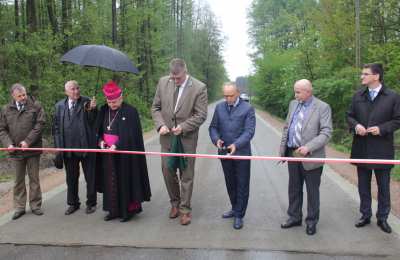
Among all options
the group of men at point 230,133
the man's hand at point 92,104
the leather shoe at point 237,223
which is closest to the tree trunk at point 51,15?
the group of men at point 230,133

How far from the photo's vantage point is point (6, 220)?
5.65m

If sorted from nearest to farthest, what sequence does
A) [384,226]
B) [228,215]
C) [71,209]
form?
[384,226] < [228,215] < [71,209]

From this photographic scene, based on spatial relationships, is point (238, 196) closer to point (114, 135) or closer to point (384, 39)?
point (114, 135)

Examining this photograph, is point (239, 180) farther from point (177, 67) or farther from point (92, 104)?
point (92, 104)

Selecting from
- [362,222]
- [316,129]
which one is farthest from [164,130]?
[362,222]

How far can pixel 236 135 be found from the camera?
17.5 feet

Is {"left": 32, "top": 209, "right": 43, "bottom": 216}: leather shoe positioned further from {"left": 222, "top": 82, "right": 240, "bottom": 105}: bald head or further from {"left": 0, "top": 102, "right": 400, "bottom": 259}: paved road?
{"left": 222, "top": 82, "right": 240, "bottom": 105}: bald head

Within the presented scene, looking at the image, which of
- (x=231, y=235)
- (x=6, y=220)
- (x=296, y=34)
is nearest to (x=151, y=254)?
(x=231, y=235)

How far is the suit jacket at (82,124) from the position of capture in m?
5.84

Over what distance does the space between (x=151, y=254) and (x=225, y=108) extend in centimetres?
211

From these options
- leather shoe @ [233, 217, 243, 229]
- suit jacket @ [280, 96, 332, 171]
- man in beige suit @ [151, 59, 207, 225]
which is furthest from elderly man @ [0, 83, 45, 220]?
suit jacket @ [280, 96, 332, 171]

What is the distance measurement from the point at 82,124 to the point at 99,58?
1122mm

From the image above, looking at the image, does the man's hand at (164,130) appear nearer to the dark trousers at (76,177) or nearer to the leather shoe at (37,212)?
the dark trousers at (76,177)

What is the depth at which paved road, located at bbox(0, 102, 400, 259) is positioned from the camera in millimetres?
4438
